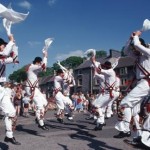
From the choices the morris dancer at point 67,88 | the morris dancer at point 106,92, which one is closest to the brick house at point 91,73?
the morris dancer at point 67,88

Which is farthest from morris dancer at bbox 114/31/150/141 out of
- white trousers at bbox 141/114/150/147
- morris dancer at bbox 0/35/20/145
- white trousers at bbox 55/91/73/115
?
white trousers at bbox 55/91/73/115

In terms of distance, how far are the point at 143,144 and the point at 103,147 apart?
90cm

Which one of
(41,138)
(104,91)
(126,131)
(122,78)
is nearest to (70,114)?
(104,91)

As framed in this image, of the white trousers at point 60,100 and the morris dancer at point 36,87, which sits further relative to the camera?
the white trousers at point 60,100

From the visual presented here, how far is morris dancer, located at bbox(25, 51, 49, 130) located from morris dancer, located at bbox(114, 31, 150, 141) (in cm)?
376

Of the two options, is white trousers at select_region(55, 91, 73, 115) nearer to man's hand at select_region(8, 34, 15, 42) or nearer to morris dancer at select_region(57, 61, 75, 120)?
morris dancer at select_region(57, 61, 75, 120)

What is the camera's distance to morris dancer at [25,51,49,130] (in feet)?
32.7

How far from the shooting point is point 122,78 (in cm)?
5906

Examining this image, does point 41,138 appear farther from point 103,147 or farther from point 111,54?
point 111,54

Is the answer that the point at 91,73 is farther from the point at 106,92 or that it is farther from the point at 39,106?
the point at 39,106

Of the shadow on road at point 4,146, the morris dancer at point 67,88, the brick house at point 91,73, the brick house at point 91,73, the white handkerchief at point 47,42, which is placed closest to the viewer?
the shadow on road at point 4,146

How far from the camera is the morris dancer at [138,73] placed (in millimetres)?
6328

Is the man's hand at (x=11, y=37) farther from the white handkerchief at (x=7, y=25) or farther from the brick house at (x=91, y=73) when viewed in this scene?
the brick house at (x=91, y=73)

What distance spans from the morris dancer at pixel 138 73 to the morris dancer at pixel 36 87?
12.3ft
